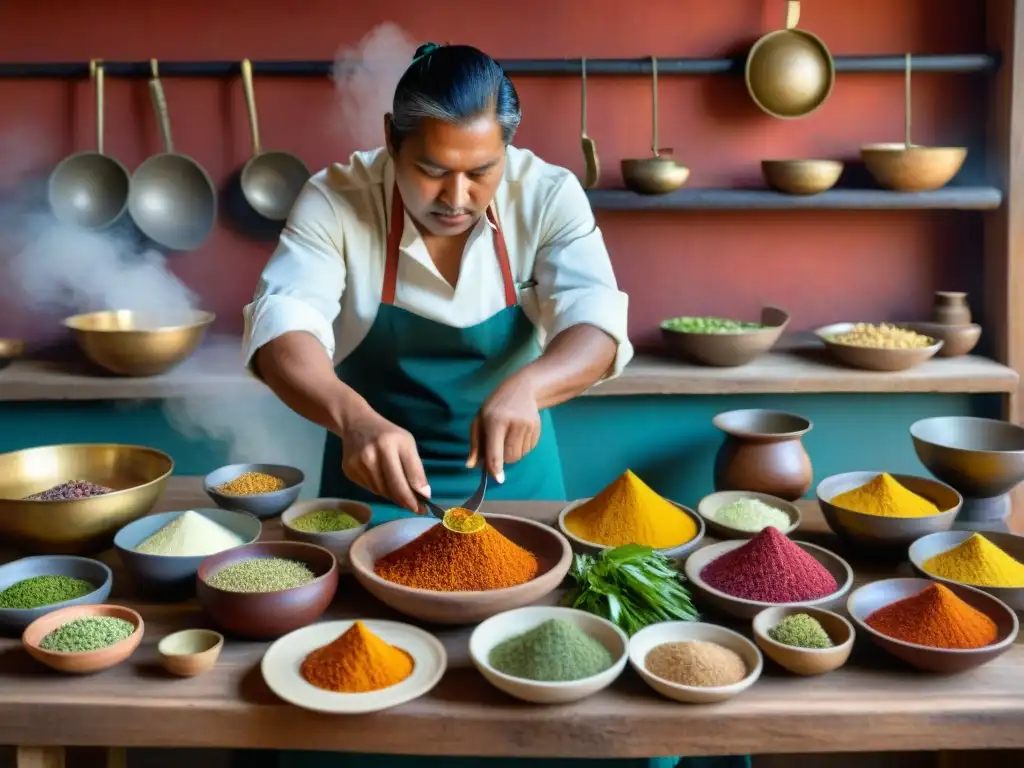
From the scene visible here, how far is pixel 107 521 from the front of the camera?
1657mm

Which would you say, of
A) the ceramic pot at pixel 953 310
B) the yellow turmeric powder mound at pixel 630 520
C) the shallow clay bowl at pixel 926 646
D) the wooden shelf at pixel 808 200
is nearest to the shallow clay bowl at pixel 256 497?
the yellow turmeric powder mound at pixel 630 520

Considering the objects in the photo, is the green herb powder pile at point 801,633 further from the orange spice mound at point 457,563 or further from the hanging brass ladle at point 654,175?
the hanging brass ladle at point 654,175

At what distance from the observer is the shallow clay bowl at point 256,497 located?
1.84 m

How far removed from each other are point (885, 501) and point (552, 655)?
0.76 metres

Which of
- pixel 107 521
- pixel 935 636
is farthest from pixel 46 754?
pixel 935 636

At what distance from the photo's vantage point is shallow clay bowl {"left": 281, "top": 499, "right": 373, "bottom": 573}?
1681 mm

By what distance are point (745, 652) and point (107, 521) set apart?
3.43 ft

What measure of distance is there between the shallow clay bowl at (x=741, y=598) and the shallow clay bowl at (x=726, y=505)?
9cm

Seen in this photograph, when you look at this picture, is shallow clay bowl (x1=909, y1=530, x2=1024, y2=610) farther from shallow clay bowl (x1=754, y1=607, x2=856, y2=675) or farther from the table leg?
the table leg

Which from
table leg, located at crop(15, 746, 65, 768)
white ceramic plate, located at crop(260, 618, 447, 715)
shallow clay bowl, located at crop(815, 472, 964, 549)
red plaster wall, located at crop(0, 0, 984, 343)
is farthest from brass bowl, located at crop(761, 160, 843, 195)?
table leg, located at crop(15, 746, 65, 768)

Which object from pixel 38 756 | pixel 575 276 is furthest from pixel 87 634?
pixel 575 276

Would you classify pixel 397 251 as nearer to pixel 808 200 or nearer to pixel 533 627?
pixel 533 627

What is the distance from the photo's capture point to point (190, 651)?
1368mm

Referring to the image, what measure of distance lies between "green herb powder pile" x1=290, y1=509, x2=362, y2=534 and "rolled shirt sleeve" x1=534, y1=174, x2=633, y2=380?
0.55 metres
